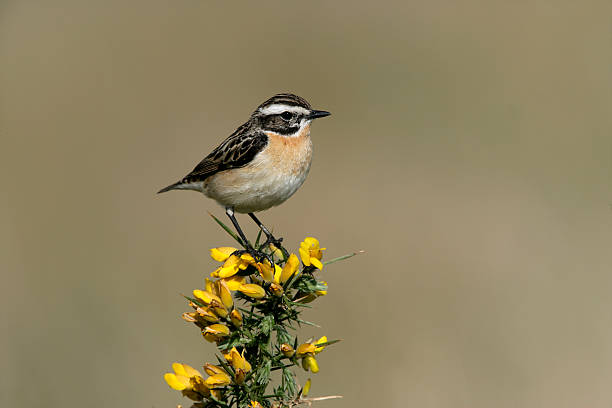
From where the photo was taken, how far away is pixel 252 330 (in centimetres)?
314

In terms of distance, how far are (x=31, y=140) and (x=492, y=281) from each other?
9.10 metres

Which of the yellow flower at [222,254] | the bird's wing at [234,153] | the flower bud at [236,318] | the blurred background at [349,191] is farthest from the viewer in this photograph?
the blurred background at [349,191]

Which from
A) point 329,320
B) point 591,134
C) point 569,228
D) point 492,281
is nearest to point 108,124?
point 329,320

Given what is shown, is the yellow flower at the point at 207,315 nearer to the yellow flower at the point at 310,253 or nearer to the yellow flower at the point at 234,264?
the yellow flower at the point at 234,264

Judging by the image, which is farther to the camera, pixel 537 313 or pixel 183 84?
pixel 183 84

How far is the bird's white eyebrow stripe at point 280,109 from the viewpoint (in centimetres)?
524

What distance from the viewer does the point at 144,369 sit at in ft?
25.7

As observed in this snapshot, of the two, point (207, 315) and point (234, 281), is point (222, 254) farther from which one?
point (207, 315)

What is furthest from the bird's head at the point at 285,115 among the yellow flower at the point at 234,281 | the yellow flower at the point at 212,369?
the yellow flower at the point at 212,369

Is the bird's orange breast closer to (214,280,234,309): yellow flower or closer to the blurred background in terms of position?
(214,280,234,309): yellow flower

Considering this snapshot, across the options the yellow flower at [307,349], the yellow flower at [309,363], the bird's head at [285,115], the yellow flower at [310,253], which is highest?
the bird's head at [285,115]

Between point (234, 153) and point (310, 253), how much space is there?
238cm

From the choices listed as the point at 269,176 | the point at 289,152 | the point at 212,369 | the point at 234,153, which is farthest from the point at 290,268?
the point at 234,153

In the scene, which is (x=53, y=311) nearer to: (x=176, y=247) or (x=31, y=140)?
(x=176, y=247)
